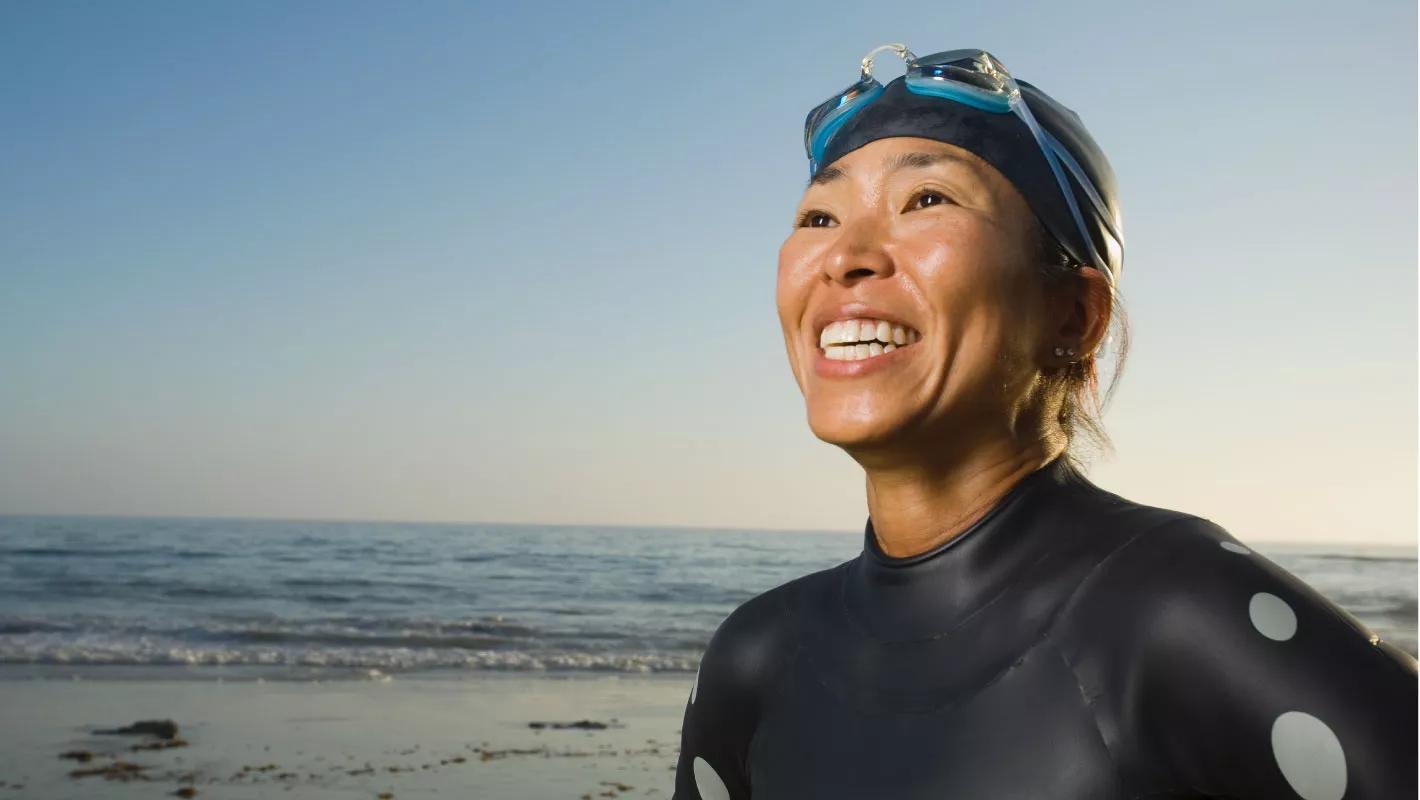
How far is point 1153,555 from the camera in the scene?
65.4 inches

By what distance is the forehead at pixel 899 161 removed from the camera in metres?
1.98

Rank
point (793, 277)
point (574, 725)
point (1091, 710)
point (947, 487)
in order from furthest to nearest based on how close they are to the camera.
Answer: point (574, 725) < point (793, 277) < point (947, 487) < point (1091, 710)

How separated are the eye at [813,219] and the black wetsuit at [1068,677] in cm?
55

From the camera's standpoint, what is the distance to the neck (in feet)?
6.40

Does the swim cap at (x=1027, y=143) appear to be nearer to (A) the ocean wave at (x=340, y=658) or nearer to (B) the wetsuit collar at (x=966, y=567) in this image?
(B) the wetsuit collar at (x=966, y=567)

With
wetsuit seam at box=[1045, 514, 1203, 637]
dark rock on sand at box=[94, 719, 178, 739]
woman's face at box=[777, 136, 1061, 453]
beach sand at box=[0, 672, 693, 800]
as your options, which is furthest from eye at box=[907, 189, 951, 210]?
dark rock on sand at box=[94, 719, 178, 739]

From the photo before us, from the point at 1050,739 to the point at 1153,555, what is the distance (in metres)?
0.29

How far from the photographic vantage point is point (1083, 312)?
2.05 m

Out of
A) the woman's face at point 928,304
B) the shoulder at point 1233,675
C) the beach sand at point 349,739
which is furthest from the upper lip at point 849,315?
the beach sand at point 349,739

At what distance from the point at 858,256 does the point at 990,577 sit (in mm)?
541

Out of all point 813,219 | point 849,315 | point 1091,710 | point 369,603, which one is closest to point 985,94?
point 813,219

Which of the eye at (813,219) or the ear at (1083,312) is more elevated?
the eye at (813,219)

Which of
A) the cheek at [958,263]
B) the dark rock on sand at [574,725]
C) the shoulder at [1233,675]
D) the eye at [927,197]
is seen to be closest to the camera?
the shoulder at [1233,675]

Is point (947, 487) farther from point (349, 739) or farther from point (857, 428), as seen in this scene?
point (349, 739)
